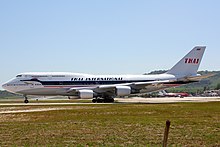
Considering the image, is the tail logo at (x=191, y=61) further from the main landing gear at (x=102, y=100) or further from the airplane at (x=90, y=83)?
the main landing gear at (x=102, y=100)

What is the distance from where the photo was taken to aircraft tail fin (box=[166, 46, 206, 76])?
61.5 meters

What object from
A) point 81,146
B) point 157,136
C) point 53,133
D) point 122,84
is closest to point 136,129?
point 157,136

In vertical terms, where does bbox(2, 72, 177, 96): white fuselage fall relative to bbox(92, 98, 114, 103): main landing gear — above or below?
above

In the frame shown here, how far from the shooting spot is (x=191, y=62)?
61.4 meters

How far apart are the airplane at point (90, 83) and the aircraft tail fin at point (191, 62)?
5.7 inches

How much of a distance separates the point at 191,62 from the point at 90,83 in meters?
15.3

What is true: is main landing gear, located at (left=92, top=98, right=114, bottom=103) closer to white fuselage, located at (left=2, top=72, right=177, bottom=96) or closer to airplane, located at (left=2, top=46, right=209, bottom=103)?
airplane, located at (left=2, top=46, right=209, bottom=103)

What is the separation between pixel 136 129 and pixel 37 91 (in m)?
41.4

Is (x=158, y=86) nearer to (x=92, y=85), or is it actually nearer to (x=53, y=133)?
(x=92, y=85)

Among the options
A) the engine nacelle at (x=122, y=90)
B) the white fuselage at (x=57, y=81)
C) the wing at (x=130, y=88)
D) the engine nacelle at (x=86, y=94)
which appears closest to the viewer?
the engine nacelle at (x=122, y=90)

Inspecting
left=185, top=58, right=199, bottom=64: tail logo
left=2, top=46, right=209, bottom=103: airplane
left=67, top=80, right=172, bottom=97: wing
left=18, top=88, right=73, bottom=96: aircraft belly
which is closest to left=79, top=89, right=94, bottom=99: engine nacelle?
left=2, top=46, right=209, bottom=103: airplane

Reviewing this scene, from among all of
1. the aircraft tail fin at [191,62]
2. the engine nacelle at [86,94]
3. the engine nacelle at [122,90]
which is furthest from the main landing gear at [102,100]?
the aircraft tail fin at [191,62]

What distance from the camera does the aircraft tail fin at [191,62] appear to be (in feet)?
202

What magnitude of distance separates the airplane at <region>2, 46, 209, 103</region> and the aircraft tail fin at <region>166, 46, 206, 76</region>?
0.15 meters
